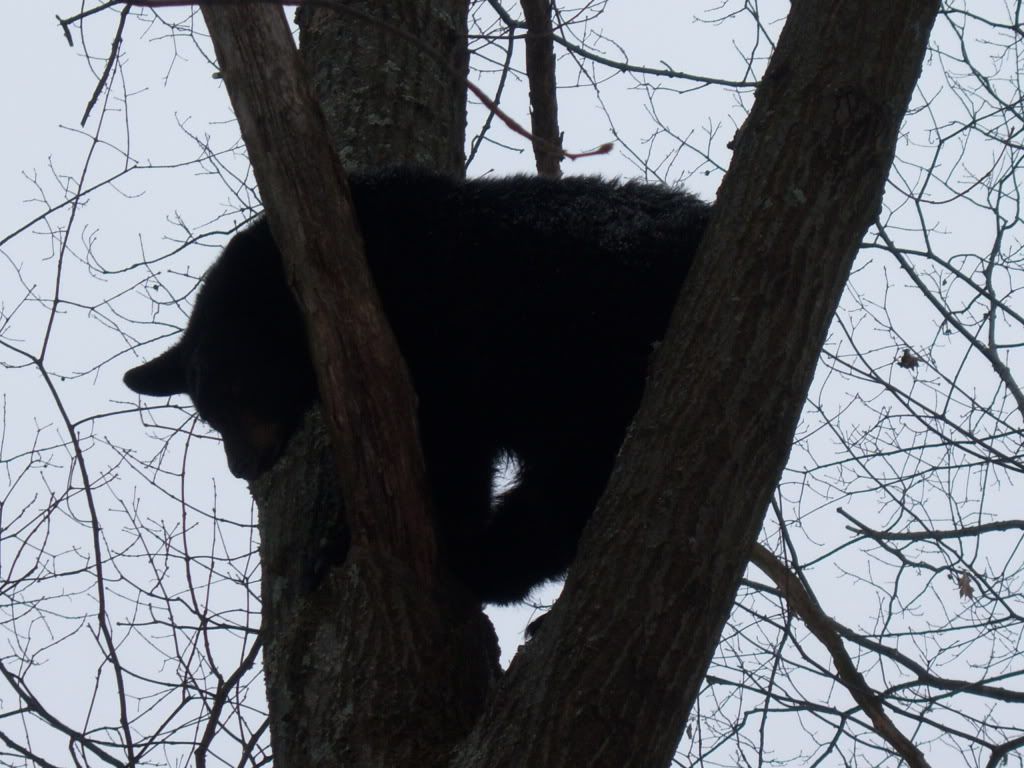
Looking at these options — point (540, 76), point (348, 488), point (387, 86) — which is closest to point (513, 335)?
point (348, 488)

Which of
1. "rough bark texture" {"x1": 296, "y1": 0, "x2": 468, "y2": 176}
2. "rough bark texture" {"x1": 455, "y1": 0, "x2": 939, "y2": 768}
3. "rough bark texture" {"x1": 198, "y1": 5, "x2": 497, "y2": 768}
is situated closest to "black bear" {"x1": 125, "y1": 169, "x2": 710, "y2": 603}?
"rough bark texture" {"x1": 296, "y1": 0, "x2": 468, "y2": 176}

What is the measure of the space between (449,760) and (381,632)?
15.9 inches

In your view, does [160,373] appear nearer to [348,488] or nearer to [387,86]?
[387,86]

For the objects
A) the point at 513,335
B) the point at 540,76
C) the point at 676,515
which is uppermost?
the point at 540,76

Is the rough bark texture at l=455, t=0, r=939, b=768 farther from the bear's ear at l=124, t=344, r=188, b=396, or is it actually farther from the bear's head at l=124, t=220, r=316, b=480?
the bear's ear at l=124, t=344, r=188, b=396

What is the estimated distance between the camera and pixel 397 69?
4238 millimetres

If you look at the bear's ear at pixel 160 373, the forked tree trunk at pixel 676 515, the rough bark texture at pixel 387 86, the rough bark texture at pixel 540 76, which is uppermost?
the rough bark texture at pixel 540 76

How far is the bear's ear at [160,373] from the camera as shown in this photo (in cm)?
461

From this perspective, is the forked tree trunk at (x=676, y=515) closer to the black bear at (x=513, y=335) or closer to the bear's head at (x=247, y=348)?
the black bear at (x=513, y=335)

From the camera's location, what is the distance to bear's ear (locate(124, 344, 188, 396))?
4.61 metres

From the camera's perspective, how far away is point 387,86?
4199mm

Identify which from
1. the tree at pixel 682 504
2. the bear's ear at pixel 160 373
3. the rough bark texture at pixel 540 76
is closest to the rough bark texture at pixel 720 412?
the tree at pixel 682 504

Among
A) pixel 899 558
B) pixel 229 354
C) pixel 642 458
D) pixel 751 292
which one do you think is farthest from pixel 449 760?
pixel 899 558

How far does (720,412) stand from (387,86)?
239cm
